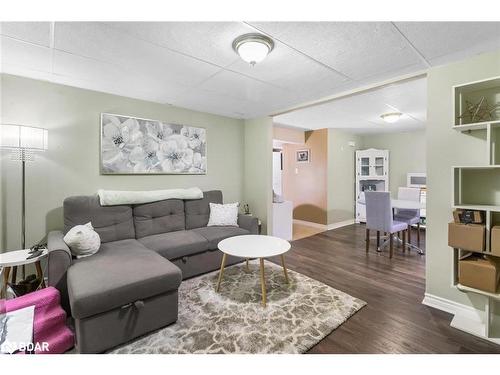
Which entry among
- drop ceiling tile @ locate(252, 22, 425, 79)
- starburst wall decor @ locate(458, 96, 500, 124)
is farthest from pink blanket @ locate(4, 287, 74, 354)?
starburst wall decor @ locate(458, 96, 500, 124)

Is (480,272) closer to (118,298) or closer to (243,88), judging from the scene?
(118,298)

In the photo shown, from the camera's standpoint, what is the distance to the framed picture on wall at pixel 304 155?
18.0 feet

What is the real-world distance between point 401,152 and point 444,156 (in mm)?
4181

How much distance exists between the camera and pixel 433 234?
2047mm

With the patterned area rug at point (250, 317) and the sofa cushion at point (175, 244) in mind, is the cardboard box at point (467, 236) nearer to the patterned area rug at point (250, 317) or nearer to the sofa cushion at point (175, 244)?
the patterned area rug at point (250, 317)

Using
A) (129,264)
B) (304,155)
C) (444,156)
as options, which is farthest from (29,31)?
(304,155)

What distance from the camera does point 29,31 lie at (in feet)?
5.16

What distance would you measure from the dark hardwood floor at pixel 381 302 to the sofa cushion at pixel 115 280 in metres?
1.21

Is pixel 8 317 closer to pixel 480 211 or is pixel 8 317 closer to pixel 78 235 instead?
pixel 78 235

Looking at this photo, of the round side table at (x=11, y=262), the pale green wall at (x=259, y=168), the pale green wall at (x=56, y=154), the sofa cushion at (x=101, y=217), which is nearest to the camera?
the round side table at (x=11, y=262)

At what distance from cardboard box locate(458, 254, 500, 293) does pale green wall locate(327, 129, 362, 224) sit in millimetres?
3401

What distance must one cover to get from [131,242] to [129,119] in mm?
1585

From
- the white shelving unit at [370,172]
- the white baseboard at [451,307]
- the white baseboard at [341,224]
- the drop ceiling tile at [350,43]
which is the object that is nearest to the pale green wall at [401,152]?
the white shelving unit at [370,172]
